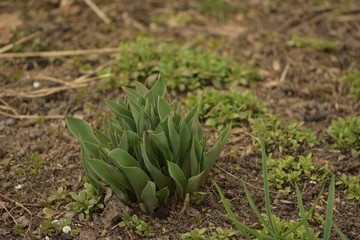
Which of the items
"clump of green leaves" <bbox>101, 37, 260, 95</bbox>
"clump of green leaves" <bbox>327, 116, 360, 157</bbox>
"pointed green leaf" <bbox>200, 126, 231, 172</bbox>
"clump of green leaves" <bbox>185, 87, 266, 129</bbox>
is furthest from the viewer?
"clump of green leaves" <bbox>101, 37, 260, 95</bbox>

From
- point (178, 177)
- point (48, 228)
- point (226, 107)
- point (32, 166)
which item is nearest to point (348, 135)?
point (226, 107)

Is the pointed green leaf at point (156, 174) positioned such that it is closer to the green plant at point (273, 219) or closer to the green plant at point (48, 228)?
the green plant at point (273, 219)

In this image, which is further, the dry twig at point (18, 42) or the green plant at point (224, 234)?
the dry twig at point (18, 42)

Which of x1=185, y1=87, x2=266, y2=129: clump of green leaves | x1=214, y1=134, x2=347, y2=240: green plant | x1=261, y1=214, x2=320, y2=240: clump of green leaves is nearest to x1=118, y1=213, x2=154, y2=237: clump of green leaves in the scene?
x1=214, y1=134, x2=347, y2=240: green plant

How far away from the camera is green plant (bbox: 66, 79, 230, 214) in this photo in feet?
7.57

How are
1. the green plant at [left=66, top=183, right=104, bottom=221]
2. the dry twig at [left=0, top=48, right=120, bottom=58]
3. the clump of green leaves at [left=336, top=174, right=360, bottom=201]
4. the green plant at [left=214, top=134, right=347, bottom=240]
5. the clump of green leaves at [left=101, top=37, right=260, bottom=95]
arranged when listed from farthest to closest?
the dry twig at [left=0, top=48, right=120, bottom=58], the clump of green leaves at [left=101, top=37, right=260, bottom=95], the clump of green leaves at [left=336, top=174, right=360, bottom=201], the green plant at [left=66, top=183, right=104, bottom=221], the green plant at [left=214, top=134, right=347, bottom=240]

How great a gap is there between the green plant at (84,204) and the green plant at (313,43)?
2973 mm

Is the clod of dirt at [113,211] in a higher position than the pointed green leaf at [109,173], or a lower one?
lower

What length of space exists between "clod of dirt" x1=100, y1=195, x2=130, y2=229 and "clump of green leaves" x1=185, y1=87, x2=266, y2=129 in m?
1.09

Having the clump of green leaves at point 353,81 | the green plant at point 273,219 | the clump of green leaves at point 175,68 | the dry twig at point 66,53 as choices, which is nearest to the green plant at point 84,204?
the green plant at point 273,219

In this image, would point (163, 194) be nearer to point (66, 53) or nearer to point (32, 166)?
point (32, 166)

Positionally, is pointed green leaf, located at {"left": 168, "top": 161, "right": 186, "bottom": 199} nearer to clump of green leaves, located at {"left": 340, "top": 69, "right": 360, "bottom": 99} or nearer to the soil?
the soil

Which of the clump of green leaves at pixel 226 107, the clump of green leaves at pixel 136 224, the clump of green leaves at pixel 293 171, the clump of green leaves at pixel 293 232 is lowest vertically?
the clump of green leaves at pixel 136 224

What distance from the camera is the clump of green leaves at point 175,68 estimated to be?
3.77 m
